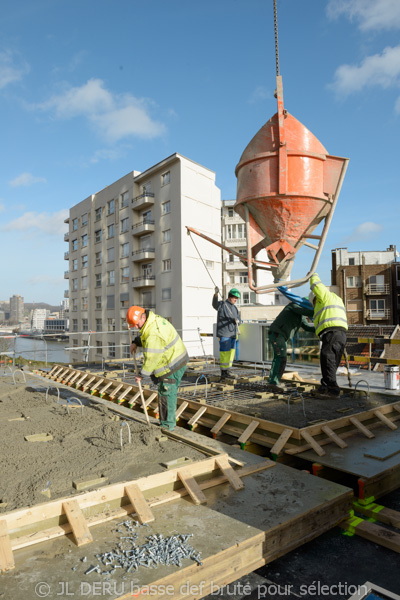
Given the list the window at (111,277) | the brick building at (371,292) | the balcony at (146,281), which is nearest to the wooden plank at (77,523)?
the balcony at (146,281)

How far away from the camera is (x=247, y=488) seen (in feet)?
13.0

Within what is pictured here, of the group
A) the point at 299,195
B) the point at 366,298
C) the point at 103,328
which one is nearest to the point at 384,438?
the point at 299,195

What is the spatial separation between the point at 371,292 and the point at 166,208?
31.3m

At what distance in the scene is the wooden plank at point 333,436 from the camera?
5039mm

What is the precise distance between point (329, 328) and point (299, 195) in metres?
2.39

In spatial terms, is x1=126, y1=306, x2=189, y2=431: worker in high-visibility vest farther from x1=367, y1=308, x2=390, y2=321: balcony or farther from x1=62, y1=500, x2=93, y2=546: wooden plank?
x1=367, y1=308, x2=390, y2=321: balcony

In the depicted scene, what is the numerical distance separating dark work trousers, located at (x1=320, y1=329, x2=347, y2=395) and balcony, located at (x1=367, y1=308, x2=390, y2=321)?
48.7 metres

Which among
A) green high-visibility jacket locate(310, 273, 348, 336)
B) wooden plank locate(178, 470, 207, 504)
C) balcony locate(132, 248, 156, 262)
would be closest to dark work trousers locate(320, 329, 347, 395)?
green high-visibility jacket locate(310, 273, 348, 336)

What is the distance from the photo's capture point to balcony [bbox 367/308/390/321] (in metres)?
51.2

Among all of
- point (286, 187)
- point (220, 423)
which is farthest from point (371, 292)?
point (220, 423)

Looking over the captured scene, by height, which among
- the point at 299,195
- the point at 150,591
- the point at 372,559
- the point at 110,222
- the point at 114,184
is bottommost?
the point at 372,559

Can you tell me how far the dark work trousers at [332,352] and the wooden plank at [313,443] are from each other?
2.25 metres

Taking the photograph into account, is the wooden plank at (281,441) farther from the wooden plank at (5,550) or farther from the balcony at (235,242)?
the balcony at (235,242)

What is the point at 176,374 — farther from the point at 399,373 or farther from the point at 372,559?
the point at 399,373
